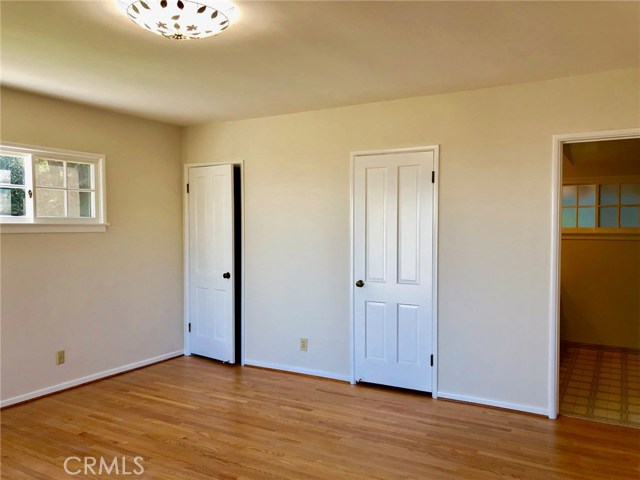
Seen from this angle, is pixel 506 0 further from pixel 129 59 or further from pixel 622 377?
pixel 622 377

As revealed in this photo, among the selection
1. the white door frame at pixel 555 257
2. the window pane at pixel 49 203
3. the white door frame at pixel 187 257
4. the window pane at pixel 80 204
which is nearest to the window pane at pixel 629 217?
the white door frame at pixel 555 257

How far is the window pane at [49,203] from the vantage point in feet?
12.4

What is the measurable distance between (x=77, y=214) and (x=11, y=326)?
1032mm

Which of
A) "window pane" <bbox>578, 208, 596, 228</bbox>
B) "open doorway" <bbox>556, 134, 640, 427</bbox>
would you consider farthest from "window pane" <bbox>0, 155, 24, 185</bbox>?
"window pane" <bbox>578, 208, 596, 228</bbox>

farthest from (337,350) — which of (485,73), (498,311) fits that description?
(485,73)

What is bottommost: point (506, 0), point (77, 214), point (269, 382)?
point (269, 382)

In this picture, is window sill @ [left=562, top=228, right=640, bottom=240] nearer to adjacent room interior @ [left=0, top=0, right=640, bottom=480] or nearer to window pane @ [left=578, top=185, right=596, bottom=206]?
adjacent room interior @ [left=0, top=0, right=640, bottom=480]

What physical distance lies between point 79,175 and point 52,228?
551mm

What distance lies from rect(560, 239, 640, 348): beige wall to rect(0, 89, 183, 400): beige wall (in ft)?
14.7

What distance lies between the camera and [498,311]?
11.6 ft

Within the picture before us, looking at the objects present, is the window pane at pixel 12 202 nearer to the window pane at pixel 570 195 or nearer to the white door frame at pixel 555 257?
the white door frame at pixel 555 257

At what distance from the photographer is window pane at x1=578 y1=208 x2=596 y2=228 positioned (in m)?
5.46

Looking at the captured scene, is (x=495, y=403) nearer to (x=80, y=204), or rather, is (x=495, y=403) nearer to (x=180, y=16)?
(x=180, y=16)

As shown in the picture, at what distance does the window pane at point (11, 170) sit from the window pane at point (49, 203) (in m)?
0.16
